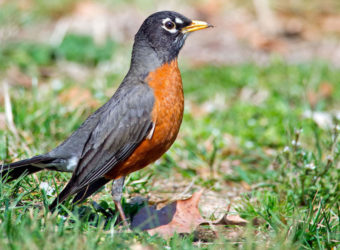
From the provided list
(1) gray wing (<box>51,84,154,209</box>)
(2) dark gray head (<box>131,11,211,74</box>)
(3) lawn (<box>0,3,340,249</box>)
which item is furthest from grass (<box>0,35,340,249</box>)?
(2) dark gray head (<box>131,11,211,74</box>)

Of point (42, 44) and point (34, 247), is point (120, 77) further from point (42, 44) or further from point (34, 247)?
point (34, 247)

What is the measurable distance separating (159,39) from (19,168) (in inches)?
60.0

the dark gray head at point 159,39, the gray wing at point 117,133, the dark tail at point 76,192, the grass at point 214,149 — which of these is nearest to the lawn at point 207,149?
the grass at point 214,149

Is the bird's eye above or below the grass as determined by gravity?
above

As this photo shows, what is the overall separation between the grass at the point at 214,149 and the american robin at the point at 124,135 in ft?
0.61

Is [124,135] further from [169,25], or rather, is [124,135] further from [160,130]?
[169,25]

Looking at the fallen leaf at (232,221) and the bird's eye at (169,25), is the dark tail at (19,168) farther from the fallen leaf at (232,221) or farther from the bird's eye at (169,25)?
the bird's eye at (169,25)

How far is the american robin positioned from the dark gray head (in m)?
0.02

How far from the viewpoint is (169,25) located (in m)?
4.34

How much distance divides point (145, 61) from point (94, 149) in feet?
2.78

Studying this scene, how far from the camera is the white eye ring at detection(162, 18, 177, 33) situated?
432 cm

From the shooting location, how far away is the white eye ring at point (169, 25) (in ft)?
14.2

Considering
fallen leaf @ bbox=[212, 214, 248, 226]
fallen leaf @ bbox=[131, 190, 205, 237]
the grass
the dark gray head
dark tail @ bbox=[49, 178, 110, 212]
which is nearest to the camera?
the grass

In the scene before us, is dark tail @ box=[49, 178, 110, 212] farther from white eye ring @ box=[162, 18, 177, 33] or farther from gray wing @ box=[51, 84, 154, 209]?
white eye ring @ box=[162, 18, 177, 33]
